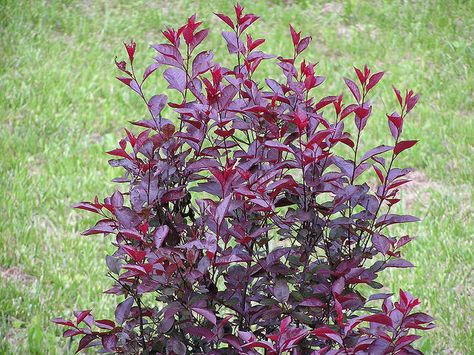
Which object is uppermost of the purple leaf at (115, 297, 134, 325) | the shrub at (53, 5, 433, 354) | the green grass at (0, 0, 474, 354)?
the shrub at (53, 5, 433, 354)

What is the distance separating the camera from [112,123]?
651cm

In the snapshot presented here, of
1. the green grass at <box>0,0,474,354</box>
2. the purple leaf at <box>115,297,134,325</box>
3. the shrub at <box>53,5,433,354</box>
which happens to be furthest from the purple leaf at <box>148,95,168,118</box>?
the green grass at <box>0,0,474,354</box>

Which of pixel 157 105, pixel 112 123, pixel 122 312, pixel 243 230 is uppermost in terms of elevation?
pixel 157 105

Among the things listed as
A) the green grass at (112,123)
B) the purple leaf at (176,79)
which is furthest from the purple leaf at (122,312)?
the green grass at (112,123)

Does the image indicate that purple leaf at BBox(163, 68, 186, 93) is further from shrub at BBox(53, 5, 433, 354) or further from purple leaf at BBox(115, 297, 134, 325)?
purple leaf at BBox(115, 297, 134, 325)

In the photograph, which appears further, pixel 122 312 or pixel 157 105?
pixel 157 105

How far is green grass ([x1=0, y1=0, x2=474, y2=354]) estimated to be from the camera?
455 cm

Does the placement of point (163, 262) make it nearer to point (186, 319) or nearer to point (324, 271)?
point (186, 319)

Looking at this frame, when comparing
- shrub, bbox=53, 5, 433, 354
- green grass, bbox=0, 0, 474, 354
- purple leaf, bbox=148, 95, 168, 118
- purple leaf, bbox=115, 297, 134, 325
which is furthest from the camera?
green grass, bbox=0, 0, 474, 354

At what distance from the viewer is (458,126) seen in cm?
648

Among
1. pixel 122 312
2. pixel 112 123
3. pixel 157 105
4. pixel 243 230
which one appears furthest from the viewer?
pixel 112 123

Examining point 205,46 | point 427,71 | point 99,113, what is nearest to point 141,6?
point 205,46

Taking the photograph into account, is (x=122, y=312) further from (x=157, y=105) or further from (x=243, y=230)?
(x=157, y=105)

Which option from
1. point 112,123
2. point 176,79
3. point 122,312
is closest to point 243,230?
point 122,312
